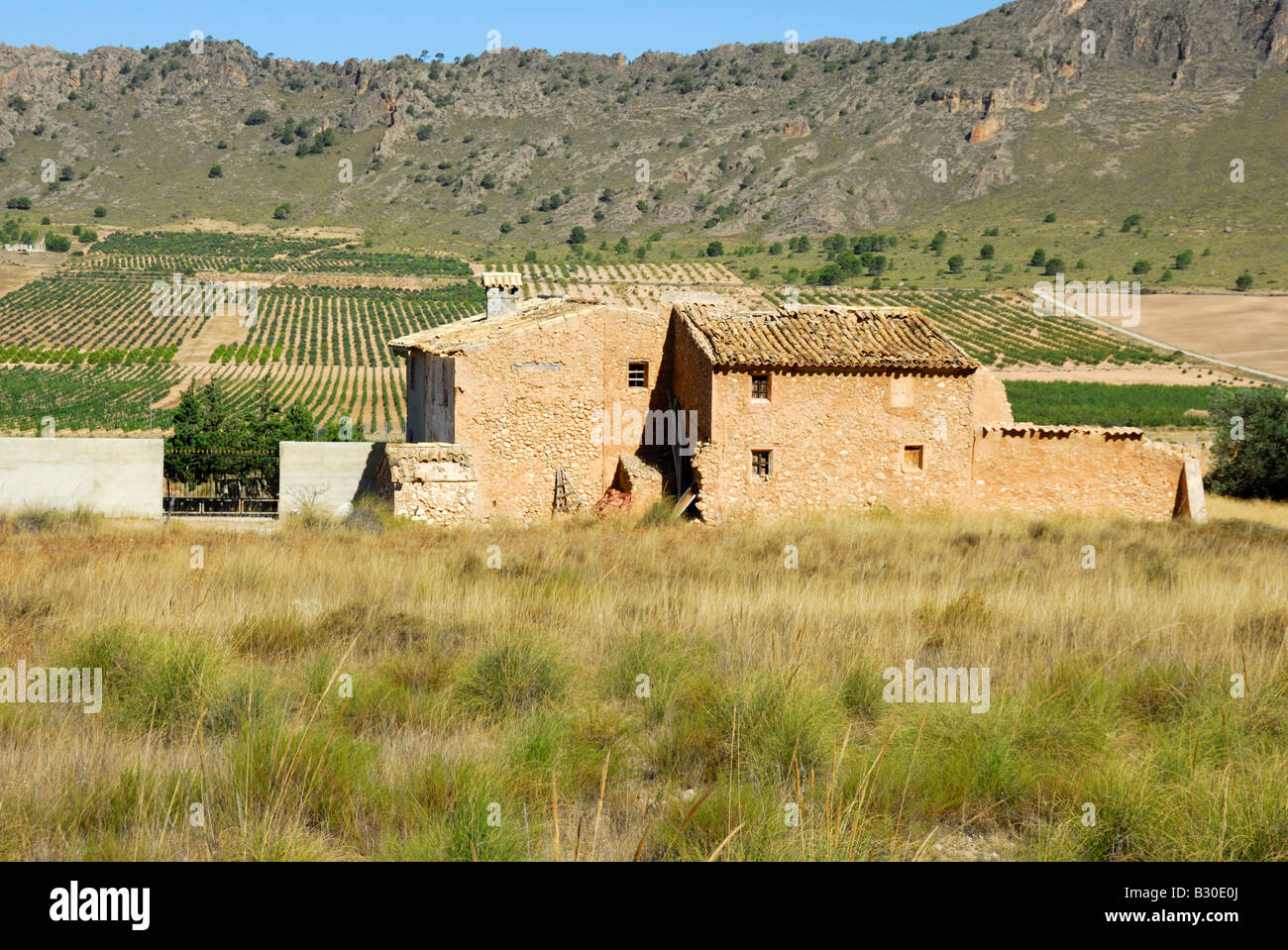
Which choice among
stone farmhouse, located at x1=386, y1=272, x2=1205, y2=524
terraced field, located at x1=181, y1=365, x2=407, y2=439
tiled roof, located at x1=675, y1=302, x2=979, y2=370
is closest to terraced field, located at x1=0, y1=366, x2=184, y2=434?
terraced field, located at x1=181, y1=365, x2=407, y2=439

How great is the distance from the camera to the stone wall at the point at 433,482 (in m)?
20.7

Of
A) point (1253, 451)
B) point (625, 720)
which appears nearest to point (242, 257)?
point (1253, 451)

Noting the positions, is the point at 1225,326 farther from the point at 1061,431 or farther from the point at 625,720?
the point at 625,720

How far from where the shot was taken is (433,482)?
21.0 meters

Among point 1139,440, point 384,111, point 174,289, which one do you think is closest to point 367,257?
point 174,289

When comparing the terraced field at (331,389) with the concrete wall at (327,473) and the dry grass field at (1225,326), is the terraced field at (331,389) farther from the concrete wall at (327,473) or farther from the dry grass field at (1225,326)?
the dry grass field at (1225,326)

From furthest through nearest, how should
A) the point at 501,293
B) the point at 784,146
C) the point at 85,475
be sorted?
the point at 784,146 < the point at 501,293 < the point at 85,475

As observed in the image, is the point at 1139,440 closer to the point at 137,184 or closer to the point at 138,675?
the point at 138,675

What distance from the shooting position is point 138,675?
6.77 m

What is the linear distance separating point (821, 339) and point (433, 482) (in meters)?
8.57

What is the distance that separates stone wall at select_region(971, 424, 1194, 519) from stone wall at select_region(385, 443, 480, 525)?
10.6 m

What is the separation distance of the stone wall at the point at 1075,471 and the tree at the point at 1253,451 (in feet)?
27.0

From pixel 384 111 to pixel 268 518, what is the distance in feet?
620

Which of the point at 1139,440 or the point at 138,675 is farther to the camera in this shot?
the point at 1139,440
